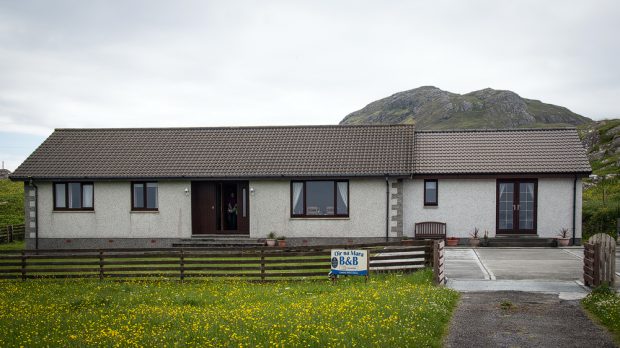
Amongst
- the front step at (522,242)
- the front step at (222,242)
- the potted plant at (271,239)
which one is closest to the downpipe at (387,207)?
the front step at (522,242)

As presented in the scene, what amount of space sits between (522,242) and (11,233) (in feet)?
84.2

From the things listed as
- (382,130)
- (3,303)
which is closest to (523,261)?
(382,130)

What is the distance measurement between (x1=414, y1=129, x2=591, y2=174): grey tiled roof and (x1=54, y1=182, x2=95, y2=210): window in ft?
49.2

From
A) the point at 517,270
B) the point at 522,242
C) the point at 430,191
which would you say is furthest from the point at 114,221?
the point at 522,242

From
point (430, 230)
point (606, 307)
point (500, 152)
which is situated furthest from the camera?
point (500, 152)

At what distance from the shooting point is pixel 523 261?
773 inches

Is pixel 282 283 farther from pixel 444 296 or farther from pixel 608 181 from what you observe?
pixel 608 181

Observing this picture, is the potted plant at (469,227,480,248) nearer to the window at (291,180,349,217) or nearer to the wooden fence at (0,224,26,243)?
the window at (291,180,349,217)

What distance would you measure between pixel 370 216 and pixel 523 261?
716 centimetres

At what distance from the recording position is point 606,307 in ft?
37.1

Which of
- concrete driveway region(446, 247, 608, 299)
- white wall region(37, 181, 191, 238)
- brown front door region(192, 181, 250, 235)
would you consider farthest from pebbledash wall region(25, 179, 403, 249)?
concrete driveway region(446, 247, 608, 299)

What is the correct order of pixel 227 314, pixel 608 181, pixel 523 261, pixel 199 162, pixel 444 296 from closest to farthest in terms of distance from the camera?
pixel 227 314
pixel 444 296
pixel 523 261
pixel 199 162
pixel 608 181

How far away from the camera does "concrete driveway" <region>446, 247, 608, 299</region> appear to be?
14555 mm

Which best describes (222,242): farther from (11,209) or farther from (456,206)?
(11,209)
